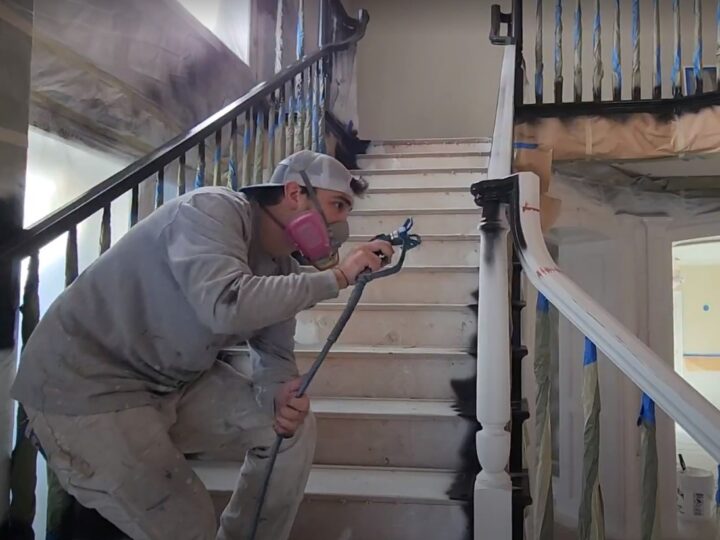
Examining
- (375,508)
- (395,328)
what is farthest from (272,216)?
(395,328)

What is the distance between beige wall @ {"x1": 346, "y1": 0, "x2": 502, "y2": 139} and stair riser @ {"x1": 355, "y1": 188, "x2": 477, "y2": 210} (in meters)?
2.23

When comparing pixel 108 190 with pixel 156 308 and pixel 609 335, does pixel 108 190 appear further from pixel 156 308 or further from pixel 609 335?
pixel 609 335

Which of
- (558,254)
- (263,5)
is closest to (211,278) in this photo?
(263,5)

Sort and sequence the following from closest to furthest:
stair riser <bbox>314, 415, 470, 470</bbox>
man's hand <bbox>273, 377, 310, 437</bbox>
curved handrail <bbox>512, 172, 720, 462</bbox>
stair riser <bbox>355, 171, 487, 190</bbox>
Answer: curved handrail <bbox>512, 172, 720, 462</bbox> → man's hand <bbox>273, 377, 310, 437</bbox> → stair riser <bbox>314, 415, 470, 470</bbox> → stair riser <bbox>355, 171, 487, 190</bbox>

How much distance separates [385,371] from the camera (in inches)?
82.4

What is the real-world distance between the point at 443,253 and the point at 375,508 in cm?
141

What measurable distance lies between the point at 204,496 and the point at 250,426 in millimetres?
192

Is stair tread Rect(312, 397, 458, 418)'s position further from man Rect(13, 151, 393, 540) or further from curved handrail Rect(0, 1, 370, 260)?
curved handrail Rect(0, 1, 370, 260)

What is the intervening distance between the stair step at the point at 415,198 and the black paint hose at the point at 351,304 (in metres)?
1.99

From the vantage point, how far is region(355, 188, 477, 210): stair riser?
316cm

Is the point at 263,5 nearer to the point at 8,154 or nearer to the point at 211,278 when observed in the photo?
the point at 8,154

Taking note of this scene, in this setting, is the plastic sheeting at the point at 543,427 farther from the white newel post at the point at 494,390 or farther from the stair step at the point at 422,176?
the stair step at the point at 422,176

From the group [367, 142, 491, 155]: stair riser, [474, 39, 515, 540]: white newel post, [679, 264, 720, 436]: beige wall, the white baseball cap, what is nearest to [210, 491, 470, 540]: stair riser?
[474, 39, 515, 540]: white newel post

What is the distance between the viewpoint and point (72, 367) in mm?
1057
